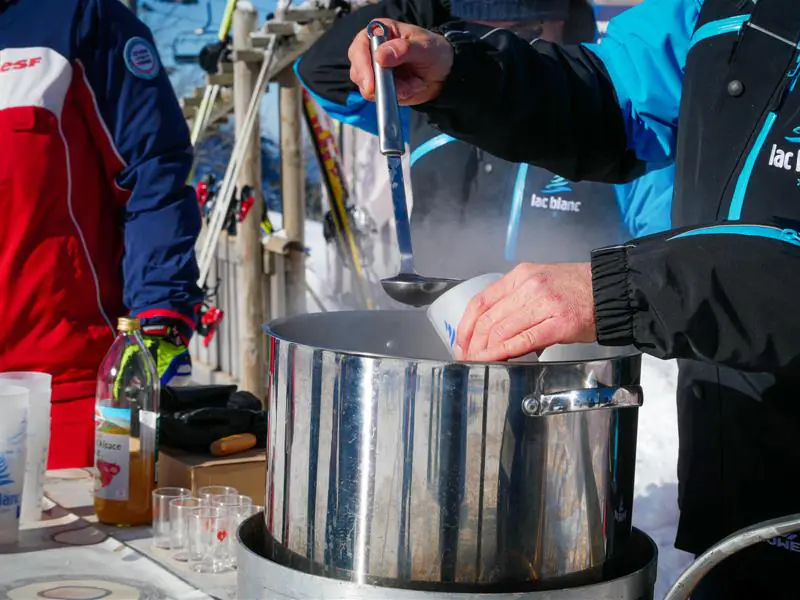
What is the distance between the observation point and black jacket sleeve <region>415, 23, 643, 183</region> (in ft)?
4.77

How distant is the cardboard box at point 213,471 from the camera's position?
1578 millimetres

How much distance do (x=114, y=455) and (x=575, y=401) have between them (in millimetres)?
872

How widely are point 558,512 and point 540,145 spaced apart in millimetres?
768

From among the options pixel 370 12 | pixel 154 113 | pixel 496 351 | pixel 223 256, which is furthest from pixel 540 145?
→ pixel 223 256

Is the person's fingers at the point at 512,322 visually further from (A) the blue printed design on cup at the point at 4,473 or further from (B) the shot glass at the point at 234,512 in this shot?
(A) the blue printed design on cup at the point at 4,473

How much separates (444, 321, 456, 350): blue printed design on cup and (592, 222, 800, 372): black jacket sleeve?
0.15m

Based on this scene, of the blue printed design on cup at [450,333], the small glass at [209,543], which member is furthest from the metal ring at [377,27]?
the small glass at [209,543]

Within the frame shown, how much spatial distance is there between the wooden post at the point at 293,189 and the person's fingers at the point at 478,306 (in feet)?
15.5

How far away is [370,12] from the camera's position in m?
3.24

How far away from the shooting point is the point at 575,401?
907 millimetres

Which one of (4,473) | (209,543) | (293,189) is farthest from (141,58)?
(293,189)

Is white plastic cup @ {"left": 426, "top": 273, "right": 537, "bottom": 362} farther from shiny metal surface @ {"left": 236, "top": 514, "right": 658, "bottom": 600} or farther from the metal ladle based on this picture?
shiny metal surface @ {"left": 236, "top": 514, "right": 658, "bottom": 600}

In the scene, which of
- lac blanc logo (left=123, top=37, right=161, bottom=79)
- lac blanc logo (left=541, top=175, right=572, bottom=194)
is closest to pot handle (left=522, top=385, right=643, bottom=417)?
lac blanc logo (left=123, top=37, right=161, bottom=79)

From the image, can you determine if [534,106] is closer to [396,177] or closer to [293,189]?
[396,177]
